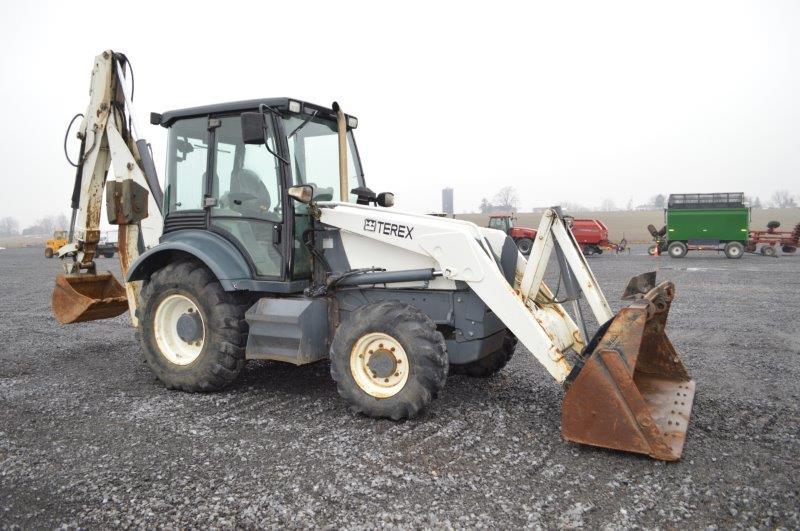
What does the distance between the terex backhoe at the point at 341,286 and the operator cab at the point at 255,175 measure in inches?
0.6

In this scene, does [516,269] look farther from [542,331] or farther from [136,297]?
[136,297]

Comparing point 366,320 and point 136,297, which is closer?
point 366,320

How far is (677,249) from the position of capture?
24.5 meters

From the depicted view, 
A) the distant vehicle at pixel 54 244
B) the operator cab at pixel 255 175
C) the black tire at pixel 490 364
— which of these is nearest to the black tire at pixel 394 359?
the operator cab at pixel 255 175

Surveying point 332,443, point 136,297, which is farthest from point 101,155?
point 332,443

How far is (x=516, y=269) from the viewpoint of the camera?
5473mm

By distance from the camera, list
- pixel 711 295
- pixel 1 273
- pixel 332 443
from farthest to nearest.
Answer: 1. pixel 1 273
2. pixel 711 295
3. pixel 332 443

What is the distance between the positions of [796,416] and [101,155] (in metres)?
7.36

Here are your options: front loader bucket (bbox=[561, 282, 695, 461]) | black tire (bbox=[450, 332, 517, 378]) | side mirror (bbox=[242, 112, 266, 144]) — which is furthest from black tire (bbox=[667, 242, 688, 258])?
side mirror (bbox=[242, 112, 266, 144])

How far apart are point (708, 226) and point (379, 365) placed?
2320cm

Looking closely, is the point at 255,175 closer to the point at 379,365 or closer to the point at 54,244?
the point at 379,365

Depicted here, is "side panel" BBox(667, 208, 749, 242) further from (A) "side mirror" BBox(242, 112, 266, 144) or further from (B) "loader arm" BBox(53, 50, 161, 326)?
(A) "side mirror" BBox(242, 112, 266, 144)

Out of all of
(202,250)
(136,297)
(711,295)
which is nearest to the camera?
(202,250)

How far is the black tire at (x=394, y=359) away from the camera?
14.6ft
